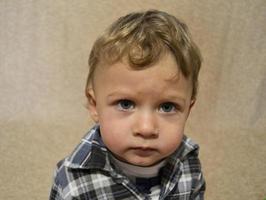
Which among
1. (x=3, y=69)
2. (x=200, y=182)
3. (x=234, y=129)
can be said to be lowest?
(x=234, y=129)

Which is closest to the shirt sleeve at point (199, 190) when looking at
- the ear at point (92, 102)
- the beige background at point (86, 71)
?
the ear at point (92, 102)

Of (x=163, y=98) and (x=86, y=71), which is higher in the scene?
(x=163, y=98)

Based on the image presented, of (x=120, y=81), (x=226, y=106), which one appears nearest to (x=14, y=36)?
(x=226, y=106)

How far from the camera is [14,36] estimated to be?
5.74 feet

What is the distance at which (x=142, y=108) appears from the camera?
841 millimetres

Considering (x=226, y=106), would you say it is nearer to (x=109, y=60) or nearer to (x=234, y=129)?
(x=234, y=129)

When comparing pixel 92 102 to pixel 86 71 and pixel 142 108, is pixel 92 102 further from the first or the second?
pixel 86 71

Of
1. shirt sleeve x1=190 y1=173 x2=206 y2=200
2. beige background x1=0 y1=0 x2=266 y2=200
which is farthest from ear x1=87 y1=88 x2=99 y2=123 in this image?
beige background x1=0 y1=0 x2=266 y2=200

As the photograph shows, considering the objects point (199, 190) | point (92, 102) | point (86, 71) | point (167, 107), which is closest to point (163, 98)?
point (167, 107)

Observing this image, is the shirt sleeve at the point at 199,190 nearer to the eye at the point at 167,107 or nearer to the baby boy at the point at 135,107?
the baby boy at the point at 135,107

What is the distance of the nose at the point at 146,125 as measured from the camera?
82 cm

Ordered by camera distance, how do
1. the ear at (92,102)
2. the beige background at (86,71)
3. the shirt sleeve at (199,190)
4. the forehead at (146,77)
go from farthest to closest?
the beige background at (86,71)
the shirt sleeve at (199,190)
the ear at (92,102)
the forehead at (146,77)

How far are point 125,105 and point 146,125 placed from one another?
64 mm

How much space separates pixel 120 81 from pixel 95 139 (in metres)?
0.21
